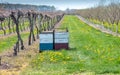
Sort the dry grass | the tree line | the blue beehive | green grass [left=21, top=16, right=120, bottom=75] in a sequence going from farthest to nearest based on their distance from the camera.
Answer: the tree line
the blue beehive
the dry grass
green grass [left=21, top=16, right=120, bottom=75]

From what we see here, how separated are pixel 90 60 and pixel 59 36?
17.3 feet

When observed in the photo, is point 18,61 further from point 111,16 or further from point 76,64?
point 111,16

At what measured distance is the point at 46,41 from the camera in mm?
23031

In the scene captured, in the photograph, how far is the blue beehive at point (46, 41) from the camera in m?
22.8

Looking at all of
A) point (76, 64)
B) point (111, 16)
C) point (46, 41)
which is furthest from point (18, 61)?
point (111, 16)

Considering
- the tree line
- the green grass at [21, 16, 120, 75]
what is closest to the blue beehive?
the green grass at [21, 16, 120, 75]

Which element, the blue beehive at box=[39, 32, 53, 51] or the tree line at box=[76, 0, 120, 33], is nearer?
the blue beehive at box=[39, 32, 53, 51]

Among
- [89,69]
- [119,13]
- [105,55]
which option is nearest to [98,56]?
[105,55]

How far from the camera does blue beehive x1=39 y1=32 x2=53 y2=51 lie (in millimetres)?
22781

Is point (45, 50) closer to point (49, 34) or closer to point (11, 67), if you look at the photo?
point (49, 34)

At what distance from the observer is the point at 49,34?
75.8 ft

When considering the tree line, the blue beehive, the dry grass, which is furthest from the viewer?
the tree line

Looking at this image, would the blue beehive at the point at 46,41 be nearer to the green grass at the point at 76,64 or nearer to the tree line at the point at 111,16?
the green grass at the point at 76,64

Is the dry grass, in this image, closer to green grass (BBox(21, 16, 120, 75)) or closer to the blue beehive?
green grass (BBox(21, 16, 120, 75))
